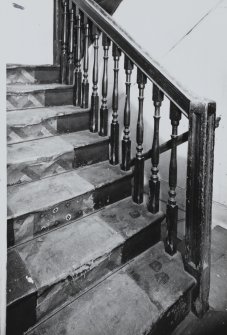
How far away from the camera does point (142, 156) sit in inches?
70.7

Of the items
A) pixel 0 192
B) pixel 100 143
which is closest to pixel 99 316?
pixel 0 192

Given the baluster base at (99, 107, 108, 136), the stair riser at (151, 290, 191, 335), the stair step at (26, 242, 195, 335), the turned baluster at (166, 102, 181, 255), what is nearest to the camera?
the stair step at (26, 242, 195, 335)

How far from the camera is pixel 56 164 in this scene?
181 centimetres

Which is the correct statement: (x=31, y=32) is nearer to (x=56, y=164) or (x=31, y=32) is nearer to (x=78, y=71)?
(x=78, y=71)

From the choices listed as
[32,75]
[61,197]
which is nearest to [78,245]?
[61,197]

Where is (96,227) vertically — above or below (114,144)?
below

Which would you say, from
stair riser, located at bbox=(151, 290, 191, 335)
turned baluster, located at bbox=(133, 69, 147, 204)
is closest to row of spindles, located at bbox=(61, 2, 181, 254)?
turned baluster, located at bbox=(133, 69, 147, 204)

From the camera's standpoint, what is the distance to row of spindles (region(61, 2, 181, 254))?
162 centimetres

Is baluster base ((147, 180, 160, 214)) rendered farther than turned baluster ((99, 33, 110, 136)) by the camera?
No

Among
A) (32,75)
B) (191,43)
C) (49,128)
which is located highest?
(191,43)

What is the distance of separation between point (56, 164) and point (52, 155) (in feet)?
0.26

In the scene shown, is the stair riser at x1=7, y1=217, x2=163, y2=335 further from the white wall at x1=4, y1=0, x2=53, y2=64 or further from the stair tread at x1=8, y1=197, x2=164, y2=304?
the white wall at x1=4, y1=0, x2=53, y2=64

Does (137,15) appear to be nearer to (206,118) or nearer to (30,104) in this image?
(30,104)

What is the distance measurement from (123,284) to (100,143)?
101cm
